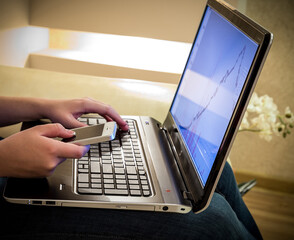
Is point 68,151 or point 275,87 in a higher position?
point 68,151

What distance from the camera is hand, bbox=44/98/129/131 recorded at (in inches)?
34.0

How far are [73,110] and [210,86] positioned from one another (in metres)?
0.34

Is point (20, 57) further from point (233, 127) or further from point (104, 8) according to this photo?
point (233, 127)

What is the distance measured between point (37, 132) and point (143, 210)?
0.23 metres

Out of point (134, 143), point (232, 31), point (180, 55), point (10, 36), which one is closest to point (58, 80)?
point (134, 143)

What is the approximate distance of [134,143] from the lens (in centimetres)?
88

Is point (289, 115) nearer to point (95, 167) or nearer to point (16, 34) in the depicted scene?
point (95, 167)

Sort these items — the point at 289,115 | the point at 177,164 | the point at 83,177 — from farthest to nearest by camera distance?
1. the point at 289,115
2. the point at 177,164
3. the point at 83,177

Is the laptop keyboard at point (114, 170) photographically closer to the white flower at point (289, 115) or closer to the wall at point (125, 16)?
the white flower at point (289, 115)

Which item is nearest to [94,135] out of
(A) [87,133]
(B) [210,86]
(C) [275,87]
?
(A) [87,133]

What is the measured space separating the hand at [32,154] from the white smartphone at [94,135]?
0.04 meters

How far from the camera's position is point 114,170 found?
0.72 m

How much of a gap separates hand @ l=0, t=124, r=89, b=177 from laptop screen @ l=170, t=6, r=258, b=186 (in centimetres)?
23

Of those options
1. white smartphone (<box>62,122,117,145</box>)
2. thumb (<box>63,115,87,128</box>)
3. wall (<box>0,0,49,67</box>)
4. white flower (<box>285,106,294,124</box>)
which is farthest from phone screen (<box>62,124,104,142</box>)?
wall (<box>0,0,49,67</box>)
